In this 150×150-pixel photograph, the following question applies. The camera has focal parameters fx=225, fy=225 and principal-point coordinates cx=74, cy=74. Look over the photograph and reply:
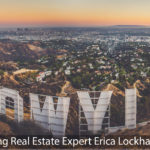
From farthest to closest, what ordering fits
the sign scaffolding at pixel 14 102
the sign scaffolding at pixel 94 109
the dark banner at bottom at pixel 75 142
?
1. the sign scaffolding at pixel 14 102
2. the sign scaffolding at pixel 94 109
3. the dark banner at bottom at pixel 75 142

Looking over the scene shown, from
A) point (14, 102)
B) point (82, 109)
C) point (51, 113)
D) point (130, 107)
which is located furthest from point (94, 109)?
point (14, 102)

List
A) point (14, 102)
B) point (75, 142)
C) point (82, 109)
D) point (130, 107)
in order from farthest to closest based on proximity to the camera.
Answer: point (14, 102) < point (82, 109) < point (130, 107) < point (75, 142)

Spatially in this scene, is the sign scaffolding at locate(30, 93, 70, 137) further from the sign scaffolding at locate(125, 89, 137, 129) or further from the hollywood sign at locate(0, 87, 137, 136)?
the sign scaffolding at locate(125, 89, 137, 129)

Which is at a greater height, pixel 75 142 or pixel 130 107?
pixel 130 107

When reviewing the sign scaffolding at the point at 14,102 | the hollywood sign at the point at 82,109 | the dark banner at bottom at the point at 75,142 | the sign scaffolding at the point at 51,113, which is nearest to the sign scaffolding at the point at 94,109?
the hollywood sign at the point at 82,109

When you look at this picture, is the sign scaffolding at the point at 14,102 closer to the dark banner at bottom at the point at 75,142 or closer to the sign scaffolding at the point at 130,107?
the dark banner at bottom at the point at 75,142

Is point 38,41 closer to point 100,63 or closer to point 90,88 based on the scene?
point 100,63

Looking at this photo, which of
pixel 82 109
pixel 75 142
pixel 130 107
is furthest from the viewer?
pixel 82 109

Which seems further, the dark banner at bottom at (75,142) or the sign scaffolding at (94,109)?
the sign scaffolding at (94,109)

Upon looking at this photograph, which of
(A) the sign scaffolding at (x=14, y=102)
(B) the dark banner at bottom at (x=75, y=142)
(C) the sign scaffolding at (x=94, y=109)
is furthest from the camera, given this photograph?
(A) the sign scaffolding at (x=14, y=102)

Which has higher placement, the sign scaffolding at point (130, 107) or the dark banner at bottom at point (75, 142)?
the sign scaffolding at point (130, 107)

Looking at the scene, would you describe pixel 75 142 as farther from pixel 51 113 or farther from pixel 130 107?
pixel 130 107

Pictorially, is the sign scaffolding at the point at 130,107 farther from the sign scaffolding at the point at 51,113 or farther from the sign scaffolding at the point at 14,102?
the sign scaffolding at the point at 14,102
